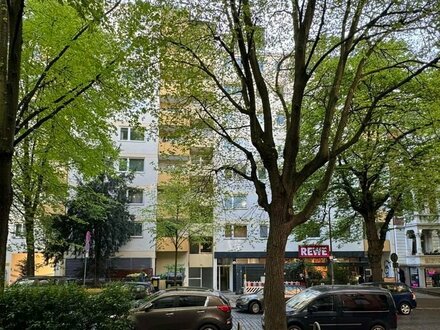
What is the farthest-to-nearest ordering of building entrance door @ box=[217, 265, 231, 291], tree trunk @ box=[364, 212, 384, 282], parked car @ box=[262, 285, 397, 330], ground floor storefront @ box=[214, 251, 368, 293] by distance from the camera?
building entrance door @ box=[217, 265, 231, 291]
ground floor storefront @ box=[214, 251, 368, 293]
tree trunk @ box=[364, 212, 384, 282]
parked car @ box=[262, 285, 397, 330]

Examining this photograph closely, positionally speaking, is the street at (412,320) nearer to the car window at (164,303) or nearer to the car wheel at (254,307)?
the car wheel at (254,307)

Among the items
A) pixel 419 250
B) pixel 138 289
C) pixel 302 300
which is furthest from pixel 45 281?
pixel 419 250

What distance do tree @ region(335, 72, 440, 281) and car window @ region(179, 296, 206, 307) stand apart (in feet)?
29.0

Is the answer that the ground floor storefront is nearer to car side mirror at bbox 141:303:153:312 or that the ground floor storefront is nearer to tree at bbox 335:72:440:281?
tree at bbox 335:72:440:281

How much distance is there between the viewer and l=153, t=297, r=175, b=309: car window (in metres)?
15.0

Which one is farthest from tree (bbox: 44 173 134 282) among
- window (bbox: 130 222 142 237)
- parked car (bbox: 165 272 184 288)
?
parked car (bbox: 165 272 184 288)

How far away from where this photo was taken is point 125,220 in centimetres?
3494

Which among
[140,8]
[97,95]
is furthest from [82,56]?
[140,8]

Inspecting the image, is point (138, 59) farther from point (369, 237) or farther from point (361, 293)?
point (369, 237)

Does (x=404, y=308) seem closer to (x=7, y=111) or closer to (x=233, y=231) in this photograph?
(x=7, y=111)

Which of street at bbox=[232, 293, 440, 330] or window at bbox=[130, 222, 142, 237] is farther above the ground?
window at bbox=[130, 222, 142, 237]

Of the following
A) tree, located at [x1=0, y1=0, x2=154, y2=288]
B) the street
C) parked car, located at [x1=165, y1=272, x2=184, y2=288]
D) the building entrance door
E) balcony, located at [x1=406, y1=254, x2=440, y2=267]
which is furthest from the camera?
balcony, located at [x1=406, y1=254, x2=440, y2=267]

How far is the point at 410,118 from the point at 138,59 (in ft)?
42.4

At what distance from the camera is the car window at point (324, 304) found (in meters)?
15.3
